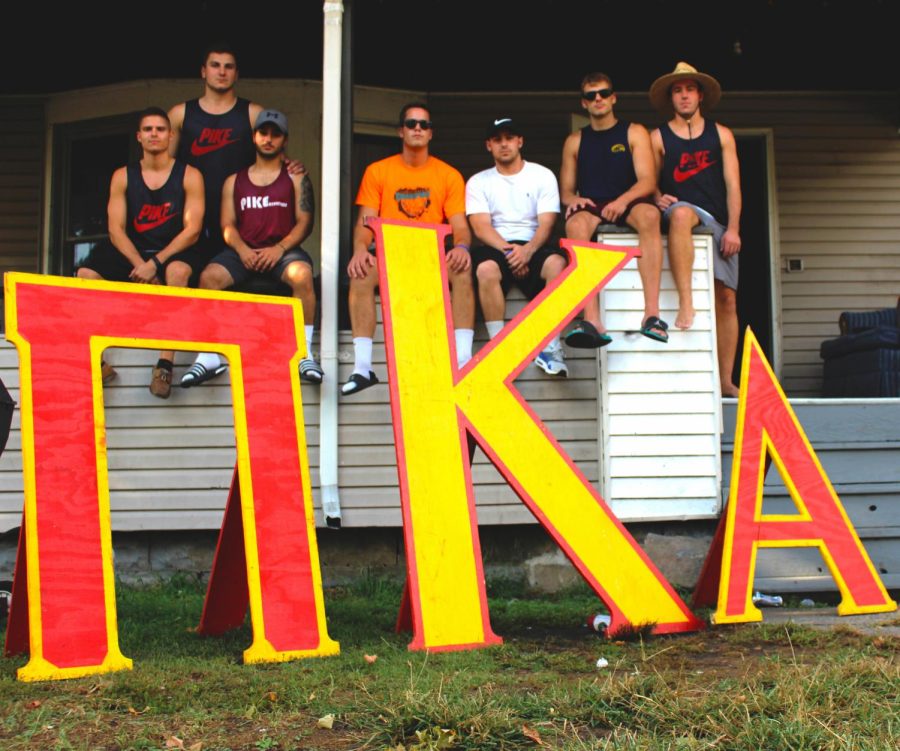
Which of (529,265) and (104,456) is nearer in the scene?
(104,456)

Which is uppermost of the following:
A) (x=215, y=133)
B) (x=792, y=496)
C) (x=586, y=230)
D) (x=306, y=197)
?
(x=215, y=133)

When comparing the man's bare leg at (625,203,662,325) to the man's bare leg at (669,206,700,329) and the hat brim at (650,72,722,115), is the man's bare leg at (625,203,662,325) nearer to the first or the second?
the man's bare leg at (669,206,700,329)

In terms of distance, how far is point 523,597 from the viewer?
251 inches

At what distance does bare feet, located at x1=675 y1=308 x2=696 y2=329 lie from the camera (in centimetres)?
645

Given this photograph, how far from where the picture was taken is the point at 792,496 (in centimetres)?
539

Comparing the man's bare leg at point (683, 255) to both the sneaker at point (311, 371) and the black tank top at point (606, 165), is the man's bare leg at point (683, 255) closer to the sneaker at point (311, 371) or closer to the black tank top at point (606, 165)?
the black tank top at point (606, 165)

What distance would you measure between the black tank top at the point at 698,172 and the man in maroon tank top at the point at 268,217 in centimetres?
221

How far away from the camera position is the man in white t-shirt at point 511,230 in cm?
629

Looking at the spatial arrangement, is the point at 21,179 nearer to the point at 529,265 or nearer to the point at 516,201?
the point at 516,201

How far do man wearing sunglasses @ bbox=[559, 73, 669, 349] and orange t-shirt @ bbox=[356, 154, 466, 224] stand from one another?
2.31ft

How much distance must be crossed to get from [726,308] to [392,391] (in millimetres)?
2752

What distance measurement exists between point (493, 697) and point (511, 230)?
11.6 ft

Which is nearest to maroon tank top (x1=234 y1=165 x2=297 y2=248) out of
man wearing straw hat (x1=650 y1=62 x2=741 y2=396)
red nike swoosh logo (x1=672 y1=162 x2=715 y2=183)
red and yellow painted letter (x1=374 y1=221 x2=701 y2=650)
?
red and yellow painted letter (x1=374 y1=221 x2=701 y2=650)

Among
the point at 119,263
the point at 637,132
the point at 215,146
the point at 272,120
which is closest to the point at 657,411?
the point at 637,132
